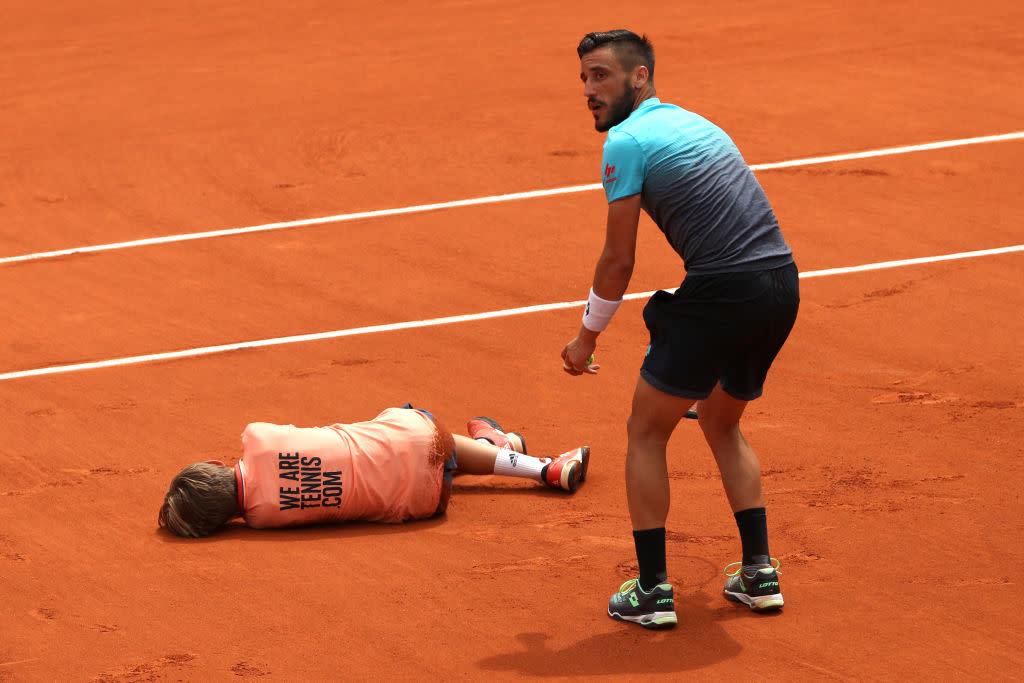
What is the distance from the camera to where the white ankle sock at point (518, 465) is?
727 cm

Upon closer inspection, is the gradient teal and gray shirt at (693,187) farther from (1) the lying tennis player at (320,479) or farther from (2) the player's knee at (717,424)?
(1) the lying tennis player at (320,479)

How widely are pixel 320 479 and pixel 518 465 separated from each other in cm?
110

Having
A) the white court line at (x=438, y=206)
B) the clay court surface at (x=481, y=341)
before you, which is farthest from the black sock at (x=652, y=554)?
the white court line at (x=438, y=206)

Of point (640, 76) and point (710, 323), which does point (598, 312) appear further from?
point (640, 76)

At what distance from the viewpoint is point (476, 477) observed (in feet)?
24.8

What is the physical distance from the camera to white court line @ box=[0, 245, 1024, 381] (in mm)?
9383

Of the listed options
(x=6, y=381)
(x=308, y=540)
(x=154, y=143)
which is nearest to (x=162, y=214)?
(x=154, y=143)

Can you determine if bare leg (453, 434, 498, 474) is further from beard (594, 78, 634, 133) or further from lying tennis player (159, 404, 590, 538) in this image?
beard (594, 78, 634, 133)

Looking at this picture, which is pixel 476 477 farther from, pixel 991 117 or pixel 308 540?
pixel 991 117

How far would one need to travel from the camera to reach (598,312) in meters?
5.57

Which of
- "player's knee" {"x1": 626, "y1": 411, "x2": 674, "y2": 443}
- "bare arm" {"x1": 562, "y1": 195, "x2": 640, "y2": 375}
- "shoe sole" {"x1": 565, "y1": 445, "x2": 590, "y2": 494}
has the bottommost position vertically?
"shoe sole" {"x1": 565, "y1": 445, "x2": 590, "y2": 494}

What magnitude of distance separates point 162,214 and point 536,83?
5.07m

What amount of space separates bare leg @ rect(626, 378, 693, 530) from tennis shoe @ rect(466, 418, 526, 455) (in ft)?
6.20

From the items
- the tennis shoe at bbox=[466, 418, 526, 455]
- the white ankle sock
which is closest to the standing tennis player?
the white ankle sock
